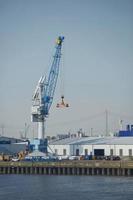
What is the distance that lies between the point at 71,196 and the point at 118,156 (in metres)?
37.4

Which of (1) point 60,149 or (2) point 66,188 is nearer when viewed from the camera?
(2) point 66,188

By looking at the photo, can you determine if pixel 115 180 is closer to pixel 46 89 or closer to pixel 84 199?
pixel 84 199

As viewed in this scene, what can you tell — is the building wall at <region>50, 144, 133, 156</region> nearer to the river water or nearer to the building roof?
the building roof

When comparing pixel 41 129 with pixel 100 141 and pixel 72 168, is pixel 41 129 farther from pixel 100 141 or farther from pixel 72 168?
pixel 72 168

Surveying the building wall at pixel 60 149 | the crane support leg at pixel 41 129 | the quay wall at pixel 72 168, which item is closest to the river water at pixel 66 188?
the quay wall at pixel 72 168

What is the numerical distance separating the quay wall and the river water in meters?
3.42

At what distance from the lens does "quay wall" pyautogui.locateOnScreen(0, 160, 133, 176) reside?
2899 inches

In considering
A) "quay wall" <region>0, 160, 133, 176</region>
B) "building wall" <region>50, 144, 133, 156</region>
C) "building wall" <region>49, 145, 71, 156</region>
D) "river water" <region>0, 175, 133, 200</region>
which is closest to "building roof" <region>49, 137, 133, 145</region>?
"building wall" <region>50, 144, 133, 156</region>

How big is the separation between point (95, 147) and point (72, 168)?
17830 mm

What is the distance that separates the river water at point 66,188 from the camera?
53.4 meters

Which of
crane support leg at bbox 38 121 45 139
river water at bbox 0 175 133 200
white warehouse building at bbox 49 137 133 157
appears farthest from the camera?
white warehouse building at bbox 49 137 133 157

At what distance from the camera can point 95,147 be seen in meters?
95.0

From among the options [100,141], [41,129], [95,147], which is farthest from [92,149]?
[41,129]

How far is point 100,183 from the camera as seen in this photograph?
63812mm
